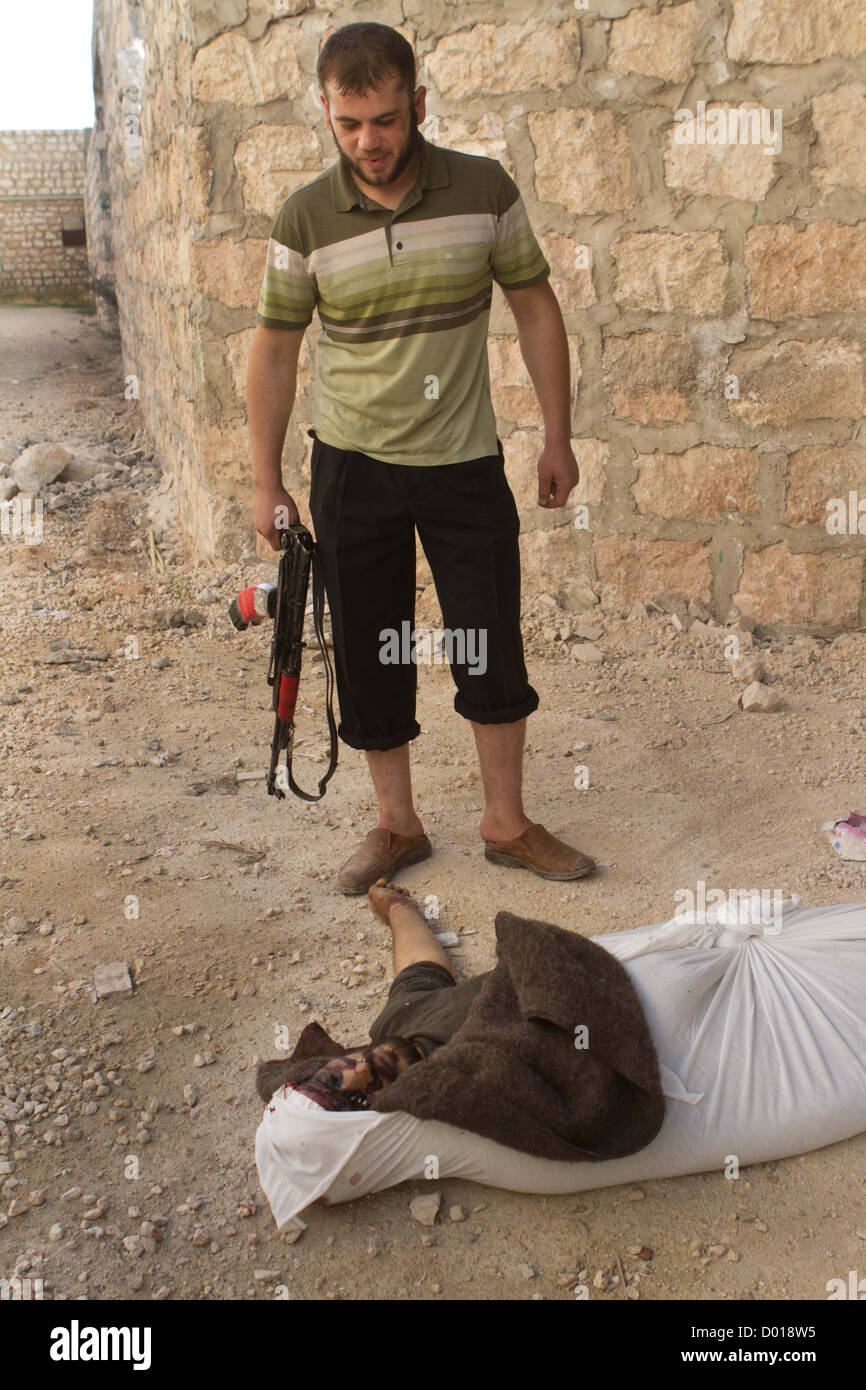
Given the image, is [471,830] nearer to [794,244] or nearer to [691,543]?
[691,543]

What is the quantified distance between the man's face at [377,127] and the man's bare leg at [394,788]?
1.29 meters

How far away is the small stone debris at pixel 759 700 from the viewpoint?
3.40 metres

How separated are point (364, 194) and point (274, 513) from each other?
69cm

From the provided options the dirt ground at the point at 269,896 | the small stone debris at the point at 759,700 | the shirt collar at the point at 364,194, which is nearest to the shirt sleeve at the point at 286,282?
the shirt collar at the point at 364,194

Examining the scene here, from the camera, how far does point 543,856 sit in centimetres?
266

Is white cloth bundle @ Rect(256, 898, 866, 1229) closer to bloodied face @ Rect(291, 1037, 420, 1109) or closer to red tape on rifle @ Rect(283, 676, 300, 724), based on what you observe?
bloodied face @ Rect(291, 1037, 420, 1109)

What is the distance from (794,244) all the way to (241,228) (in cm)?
193

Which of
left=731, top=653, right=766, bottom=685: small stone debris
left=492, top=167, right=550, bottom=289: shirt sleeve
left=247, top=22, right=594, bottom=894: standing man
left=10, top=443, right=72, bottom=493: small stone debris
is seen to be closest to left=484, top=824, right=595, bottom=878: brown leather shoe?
left=247, top=22, right=594, bottom=894: standing man

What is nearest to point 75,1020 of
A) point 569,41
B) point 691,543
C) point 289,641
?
point 289,641

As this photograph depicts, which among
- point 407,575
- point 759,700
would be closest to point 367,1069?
point 407,575

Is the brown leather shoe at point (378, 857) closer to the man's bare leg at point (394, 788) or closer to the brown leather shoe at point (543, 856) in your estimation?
the man's bare leg at point (394, 788)

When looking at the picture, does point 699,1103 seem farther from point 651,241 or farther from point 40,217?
point 40,217

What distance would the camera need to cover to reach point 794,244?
11.2 feet

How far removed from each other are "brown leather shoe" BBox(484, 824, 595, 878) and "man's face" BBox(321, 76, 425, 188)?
152 cm
